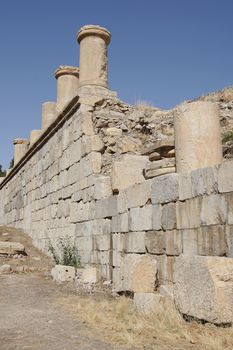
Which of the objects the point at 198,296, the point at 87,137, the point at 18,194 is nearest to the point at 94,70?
the point at 87,137

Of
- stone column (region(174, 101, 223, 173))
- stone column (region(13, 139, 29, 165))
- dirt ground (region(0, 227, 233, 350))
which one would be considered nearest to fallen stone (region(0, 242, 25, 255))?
dirt ground (region(0, 227, 233, 350))

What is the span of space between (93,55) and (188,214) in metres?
6.16

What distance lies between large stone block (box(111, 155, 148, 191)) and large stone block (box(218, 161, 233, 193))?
3343mm

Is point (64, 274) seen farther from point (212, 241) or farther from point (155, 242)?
point (212, 241)

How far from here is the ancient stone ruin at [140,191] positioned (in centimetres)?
482

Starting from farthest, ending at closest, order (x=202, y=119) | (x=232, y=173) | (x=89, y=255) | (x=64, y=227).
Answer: (x=64, y=227)
(x=89, y=255)
(x=202, y=119)
(x=232, y=173)

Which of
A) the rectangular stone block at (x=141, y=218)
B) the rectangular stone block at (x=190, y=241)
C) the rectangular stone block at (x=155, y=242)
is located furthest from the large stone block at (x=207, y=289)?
the rectangular stone block at (x=141, y=218)

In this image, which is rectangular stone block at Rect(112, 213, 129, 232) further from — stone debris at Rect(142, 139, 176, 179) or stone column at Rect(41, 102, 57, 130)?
stone column at Rect(41, 102, 57, 130)

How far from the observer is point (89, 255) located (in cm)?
922

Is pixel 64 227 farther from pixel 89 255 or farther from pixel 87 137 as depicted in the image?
pixel 87 137

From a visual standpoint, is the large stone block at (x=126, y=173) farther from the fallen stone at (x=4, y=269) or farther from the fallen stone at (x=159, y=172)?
the fallen stone at (x=4, y=269)

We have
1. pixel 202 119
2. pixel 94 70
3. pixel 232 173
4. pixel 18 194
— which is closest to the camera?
pixel 232 173

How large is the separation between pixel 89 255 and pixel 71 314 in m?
3.58

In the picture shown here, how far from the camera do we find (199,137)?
6.14m
